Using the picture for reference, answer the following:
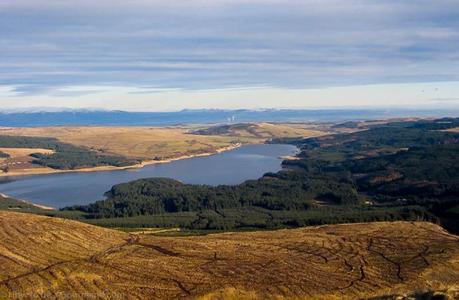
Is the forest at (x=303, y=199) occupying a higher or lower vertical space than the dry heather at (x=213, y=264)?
lower

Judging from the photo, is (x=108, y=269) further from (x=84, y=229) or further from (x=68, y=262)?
(x=84, y=229)

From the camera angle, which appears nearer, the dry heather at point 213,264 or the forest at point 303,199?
the dry heather at point 213,264

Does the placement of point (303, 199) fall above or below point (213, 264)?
below

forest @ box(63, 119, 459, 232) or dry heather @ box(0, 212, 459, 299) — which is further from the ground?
dry heather @ box(0, 212, 459, 299)

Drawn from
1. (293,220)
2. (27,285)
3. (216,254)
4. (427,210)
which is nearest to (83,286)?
(27,285)

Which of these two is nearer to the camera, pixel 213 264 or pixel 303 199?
pixel 213 264
